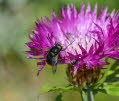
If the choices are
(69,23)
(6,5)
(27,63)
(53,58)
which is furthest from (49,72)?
(53,58)

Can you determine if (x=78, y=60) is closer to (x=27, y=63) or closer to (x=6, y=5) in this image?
(x=27, y=63)

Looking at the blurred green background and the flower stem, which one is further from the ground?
the blurred green background

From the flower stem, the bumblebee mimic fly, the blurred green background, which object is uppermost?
the blurred green background

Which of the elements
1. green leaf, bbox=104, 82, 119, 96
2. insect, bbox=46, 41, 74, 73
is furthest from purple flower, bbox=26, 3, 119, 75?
green leaf, bbox=104, 82, 119, 96

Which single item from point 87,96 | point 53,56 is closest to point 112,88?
point 87,96

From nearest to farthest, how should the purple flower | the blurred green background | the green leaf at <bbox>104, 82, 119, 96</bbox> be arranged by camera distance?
the purple flower < the green leaf at <bbox>104, 82, 119, 96</bbox> < the blurred green background

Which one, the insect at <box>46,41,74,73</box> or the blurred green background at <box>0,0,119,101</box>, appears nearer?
the insect at <box>46,41,74,73</box>

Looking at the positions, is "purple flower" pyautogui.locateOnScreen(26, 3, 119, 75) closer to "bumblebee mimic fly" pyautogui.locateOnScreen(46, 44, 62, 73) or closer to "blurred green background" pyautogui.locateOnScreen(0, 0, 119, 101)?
"bumblebee mimic fly" pyautogui.locateOnScreen(46, 44, 62, 73)
